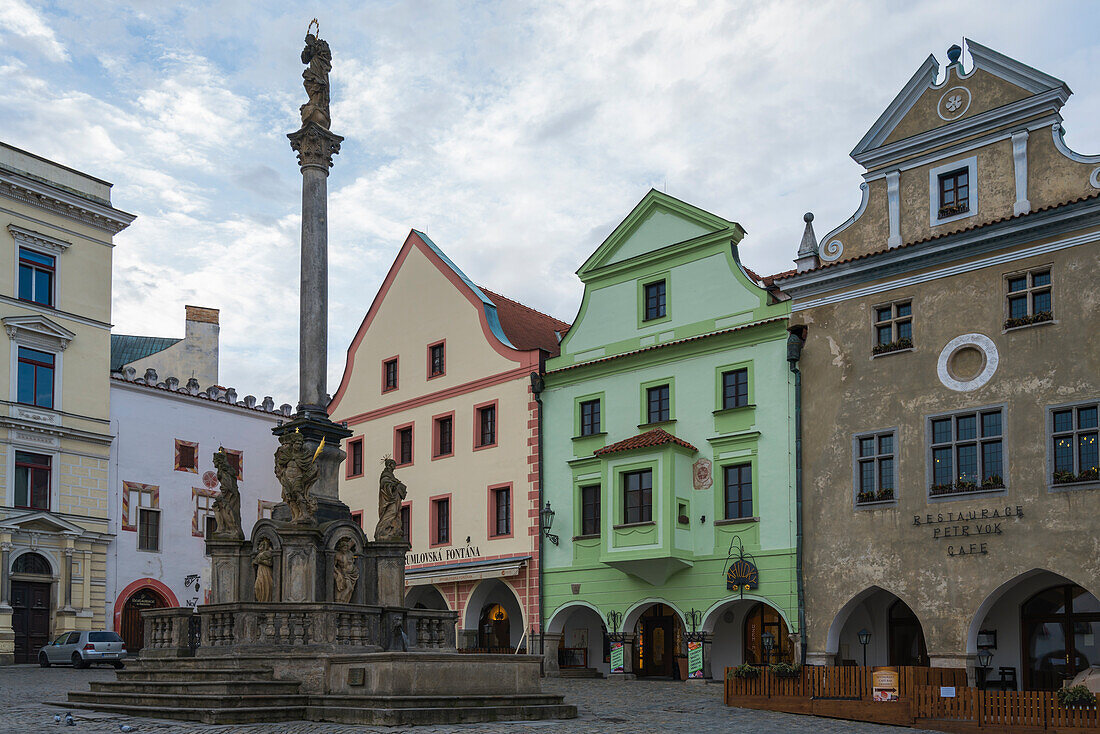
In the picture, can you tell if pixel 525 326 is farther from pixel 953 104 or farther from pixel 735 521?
pixel 953 104

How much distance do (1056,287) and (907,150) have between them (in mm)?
5375

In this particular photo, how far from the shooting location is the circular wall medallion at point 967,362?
28.2 metres

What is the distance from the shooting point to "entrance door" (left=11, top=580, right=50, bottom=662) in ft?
128

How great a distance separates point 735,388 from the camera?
33344 mm

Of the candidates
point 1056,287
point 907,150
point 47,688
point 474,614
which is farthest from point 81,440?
point 1056,287

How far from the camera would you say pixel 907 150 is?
30.4 m

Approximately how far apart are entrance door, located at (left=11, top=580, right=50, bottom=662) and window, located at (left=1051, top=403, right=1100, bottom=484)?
102 feet

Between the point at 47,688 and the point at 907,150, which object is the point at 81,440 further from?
the point at 907,150

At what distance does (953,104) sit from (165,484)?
3138 centimetres

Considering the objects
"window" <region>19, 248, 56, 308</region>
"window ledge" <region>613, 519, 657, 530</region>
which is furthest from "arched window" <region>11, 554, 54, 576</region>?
"window ledge" <region>613, 519, 657, 530</region>

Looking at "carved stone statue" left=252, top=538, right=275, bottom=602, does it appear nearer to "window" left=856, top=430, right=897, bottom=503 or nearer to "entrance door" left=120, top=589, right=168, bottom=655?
"window" left=856, top=430, right=897, bottom=503

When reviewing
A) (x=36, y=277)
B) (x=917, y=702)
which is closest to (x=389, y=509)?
(x=917, y=702)

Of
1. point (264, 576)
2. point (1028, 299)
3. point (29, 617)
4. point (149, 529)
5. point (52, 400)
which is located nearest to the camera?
point (264, 576)

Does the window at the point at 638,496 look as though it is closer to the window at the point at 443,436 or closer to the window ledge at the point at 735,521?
the window ledge at the point at 735,521
